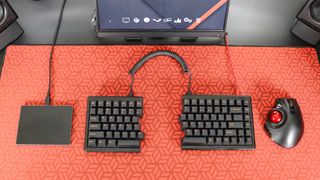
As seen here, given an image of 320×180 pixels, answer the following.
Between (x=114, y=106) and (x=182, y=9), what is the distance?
31cm

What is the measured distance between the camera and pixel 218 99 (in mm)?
960

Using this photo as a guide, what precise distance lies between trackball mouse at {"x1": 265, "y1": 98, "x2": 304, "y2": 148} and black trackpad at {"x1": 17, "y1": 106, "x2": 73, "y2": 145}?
0.53m

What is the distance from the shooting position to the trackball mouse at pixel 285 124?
926 millimetres

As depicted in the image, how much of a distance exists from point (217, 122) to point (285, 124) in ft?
0.57

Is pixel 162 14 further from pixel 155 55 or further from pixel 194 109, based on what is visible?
pixel 194 109

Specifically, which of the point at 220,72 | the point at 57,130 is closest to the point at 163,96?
the point at 220,72

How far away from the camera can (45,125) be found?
95cm

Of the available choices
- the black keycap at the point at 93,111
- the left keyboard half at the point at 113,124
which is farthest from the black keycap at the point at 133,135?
the black keycap at the point at 93,111

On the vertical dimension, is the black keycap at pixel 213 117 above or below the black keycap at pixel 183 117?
above

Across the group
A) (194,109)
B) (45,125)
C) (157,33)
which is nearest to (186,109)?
(194,109)

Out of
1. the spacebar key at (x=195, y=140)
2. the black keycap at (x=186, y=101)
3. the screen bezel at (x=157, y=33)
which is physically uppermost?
the screen bezel at (x=157, y=33)

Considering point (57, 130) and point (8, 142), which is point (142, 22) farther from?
point (8, 142)

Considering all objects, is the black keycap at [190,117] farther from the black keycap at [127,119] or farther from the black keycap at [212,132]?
the black keycap at [127,119]

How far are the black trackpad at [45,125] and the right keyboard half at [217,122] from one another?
309 mm
